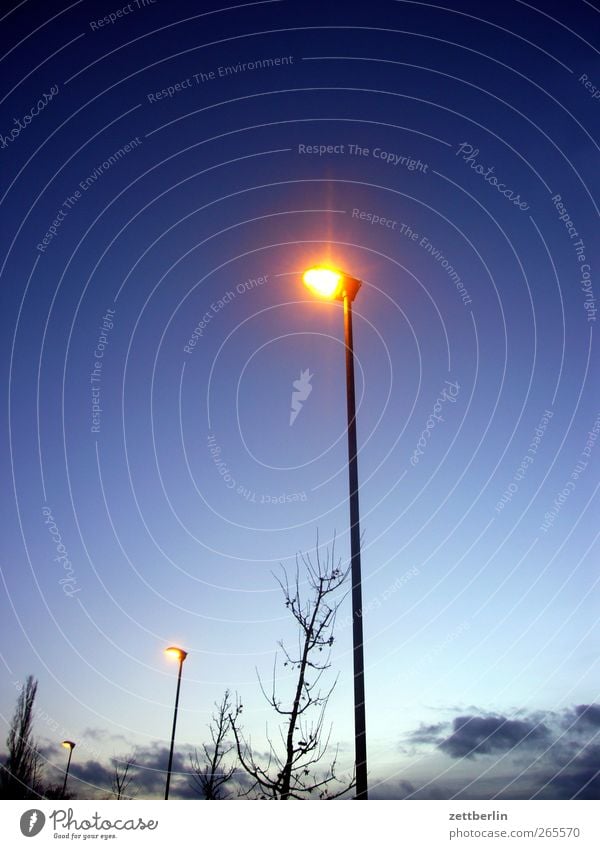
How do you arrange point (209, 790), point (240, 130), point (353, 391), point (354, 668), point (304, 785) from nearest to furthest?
point (354, 668), point (353, 391), point (240, 130), point (304, 785), point (209, 790)

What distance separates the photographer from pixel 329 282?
817 centimetres

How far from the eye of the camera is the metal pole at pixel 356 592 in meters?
5.80

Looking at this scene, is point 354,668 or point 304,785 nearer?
point 354,668

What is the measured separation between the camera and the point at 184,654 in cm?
1736

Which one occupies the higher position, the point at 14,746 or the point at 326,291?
the point at 326,291
